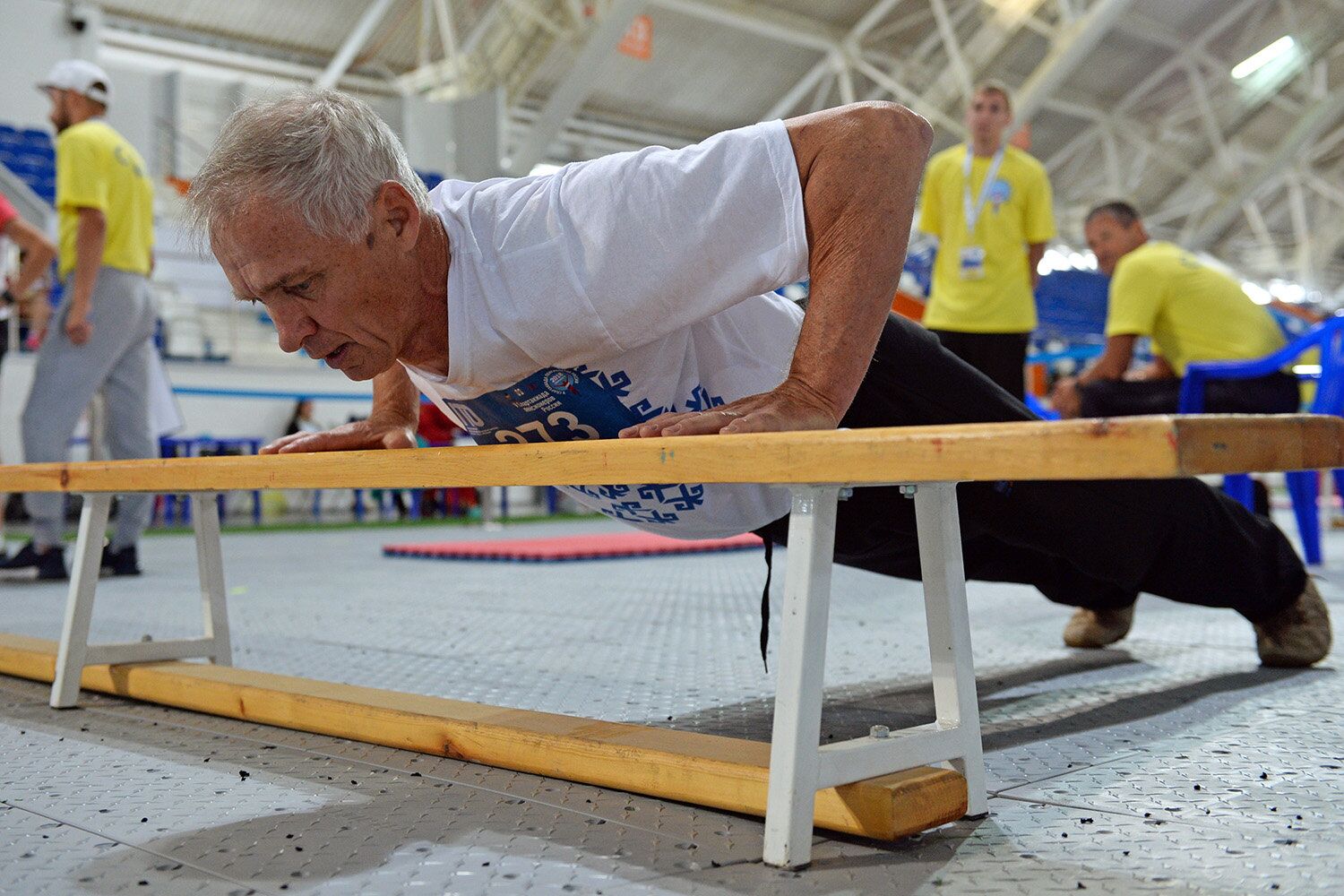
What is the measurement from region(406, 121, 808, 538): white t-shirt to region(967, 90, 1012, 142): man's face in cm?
274

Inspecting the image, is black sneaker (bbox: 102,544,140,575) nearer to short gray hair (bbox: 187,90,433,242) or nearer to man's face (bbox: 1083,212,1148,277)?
short gray hair (bbox: 187,90,433,242)

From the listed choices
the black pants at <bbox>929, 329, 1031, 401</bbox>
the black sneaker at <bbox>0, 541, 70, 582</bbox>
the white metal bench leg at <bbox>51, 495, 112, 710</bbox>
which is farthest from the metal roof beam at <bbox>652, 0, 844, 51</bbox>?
the white metal bench leg at <bbox>51, 495, 112, 710</bbox>

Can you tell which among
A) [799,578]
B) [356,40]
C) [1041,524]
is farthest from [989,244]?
[356,40]

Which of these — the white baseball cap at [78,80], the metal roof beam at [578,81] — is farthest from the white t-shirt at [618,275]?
the metal roof beam at [578,81]

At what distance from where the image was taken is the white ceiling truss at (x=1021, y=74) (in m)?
12.4

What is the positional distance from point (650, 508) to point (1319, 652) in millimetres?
1259

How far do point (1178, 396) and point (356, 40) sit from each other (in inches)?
442

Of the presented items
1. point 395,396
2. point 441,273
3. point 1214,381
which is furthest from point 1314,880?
point 1214,381

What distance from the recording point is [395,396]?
172 cm

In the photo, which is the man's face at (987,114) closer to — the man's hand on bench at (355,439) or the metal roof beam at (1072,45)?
the man's hand on bench at (355,439)

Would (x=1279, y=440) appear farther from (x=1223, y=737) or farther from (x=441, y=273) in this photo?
(x=441, y=273)

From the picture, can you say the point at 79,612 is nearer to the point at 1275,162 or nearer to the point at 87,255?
the point at 87,255

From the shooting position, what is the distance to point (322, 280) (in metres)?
1.22

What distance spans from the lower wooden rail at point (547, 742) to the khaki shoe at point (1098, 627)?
1275 millimetres
